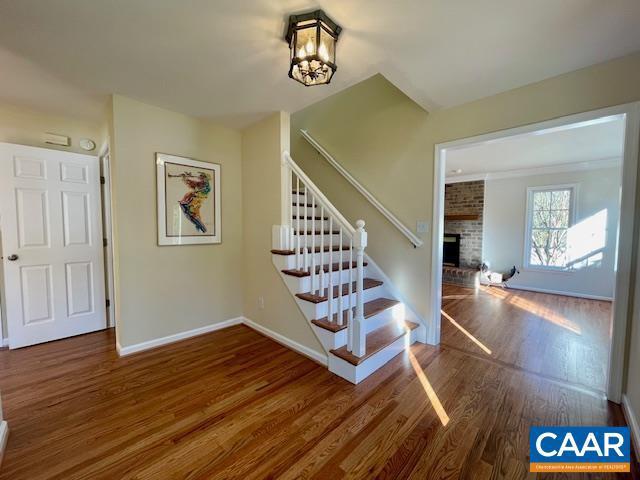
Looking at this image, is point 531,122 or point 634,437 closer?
point 634,437

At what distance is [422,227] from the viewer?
8.58 feet

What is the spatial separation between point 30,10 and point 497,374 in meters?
3.84

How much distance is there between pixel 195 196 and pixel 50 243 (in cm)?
150

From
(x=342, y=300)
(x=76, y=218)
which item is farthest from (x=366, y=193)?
(x=76, y=218)

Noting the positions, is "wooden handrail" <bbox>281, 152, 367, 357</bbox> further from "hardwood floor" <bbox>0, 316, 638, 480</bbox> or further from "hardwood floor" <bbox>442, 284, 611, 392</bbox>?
"hardwood floor" <bbox>442, 284, 611, 392</bbox>

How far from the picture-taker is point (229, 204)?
120 inches

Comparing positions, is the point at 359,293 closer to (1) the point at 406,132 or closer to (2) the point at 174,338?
(1) the point at 406,132

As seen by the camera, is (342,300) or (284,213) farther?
(284,213)

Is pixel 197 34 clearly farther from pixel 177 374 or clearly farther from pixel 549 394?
pixel 549 394

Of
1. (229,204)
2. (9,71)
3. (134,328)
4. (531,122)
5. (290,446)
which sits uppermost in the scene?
(9,71)

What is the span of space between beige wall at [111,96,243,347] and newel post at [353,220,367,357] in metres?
1.73

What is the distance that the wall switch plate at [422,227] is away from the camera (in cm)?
258

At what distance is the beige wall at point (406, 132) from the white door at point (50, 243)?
2.78 meters

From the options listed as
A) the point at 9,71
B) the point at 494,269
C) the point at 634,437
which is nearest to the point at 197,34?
the point at 9,71
